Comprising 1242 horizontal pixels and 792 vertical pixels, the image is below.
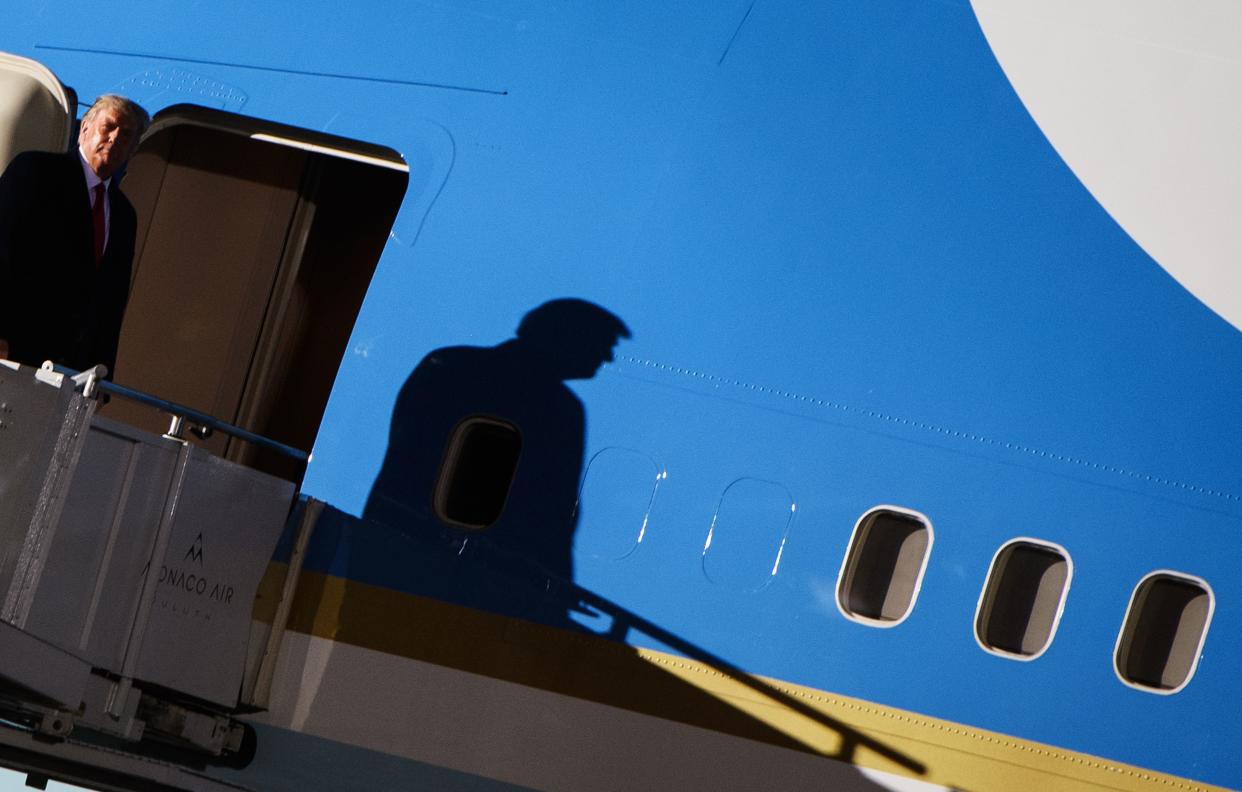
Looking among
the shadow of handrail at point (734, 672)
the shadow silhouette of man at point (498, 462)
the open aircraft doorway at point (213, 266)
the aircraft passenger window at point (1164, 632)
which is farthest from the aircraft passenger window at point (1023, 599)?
the open aircraft doorway at point (213, 266)

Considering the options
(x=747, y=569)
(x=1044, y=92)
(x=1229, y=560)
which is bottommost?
(x=747, y=569)

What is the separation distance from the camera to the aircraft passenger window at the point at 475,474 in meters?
5.50

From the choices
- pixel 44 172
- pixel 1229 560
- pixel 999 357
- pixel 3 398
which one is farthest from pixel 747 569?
pixel 44 172

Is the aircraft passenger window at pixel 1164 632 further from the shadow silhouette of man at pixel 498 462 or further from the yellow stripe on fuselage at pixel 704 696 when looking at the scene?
the shadow silhouette of man at pixel 498 462

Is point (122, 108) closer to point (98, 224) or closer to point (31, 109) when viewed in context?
point (98, 224)

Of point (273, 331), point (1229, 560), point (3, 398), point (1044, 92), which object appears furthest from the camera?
point (273, 331)

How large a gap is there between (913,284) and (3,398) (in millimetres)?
3133

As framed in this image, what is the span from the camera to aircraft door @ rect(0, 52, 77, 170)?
599 centimetres

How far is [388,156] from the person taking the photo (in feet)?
19.2

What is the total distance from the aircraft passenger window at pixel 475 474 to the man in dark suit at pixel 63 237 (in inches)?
59.4

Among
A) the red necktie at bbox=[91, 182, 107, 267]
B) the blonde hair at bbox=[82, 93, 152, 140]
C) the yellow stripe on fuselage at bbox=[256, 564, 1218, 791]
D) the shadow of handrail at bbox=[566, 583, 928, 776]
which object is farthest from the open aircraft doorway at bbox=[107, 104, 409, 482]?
the shadow of handrail at bbox=[566, 583, 928, 776]

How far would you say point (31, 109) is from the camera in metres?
6.04

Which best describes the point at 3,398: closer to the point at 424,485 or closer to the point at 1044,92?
the point at 424,485

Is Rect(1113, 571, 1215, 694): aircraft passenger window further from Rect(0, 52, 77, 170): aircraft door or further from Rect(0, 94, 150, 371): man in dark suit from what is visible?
Rect(0, 52, 77, 170): aircraft door
